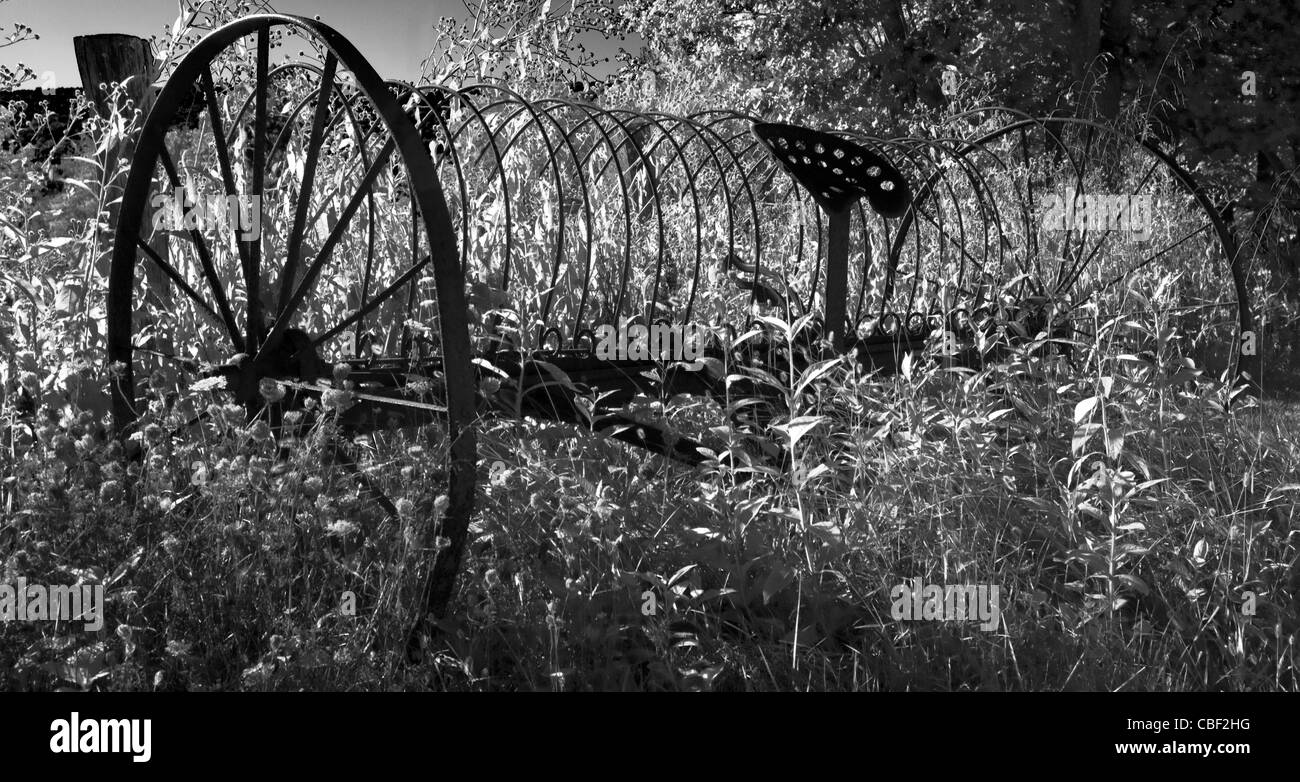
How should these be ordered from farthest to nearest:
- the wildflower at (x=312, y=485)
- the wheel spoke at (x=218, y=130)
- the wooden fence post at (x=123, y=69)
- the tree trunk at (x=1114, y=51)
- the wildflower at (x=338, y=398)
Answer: the tree trunk at (x=1114, y=51) < the wooden fence post at (x=123, y=69) < the wheel spoke at (x=218, y=130) < the wildflower at (x=338, y=398) < the wildflower at (x=312, y=485)

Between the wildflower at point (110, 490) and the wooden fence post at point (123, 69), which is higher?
the wooden fence post at point (123, 69)

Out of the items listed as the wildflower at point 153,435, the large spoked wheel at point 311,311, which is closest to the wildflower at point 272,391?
the large spoked wheel at point 311,311

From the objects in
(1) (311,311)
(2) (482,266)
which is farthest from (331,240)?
(2) (482,266)

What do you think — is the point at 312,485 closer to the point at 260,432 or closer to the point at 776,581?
the point at 260,432

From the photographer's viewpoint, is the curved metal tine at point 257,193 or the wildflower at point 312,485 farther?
the curved metal tine at point 257,193

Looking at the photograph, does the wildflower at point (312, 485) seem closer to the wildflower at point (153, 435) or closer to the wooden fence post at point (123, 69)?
the wildflower at point (153, 435)

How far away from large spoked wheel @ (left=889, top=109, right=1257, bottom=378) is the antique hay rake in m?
0.04

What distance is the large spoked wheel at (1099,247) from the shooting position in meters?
5.21

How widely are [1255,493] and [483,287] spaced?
2634 mm

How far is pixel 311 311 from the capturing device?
4246 millimetres

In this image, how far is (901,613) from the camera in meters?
2.64

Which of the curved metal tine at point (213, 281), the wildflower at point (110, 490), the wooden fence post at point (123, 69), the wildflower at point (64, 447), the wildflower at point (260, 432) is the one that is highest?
the wooden fence post at point (123, 69)

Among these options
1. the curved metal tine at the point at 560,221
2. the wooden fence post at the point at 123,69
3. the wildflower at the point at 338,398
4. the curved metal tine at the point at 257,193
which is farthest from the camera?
the wooden fence post at the point at 123,69

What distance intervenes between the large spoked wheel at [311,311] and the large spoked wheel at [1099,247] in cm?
233
